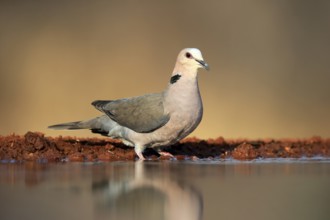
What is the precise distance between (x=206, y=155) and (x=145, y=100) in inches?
26.8

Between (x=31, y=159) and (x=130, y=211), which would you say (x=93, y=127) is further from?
(x=130, y=211)

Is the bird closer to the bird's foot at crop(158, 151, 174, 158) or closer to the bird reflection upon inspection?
the bird's foot at crop(158, 151, 174, 158)

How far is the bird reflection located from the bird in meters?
1.81

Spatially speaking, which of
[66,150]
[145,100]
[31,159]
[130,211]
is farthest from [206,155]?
[130,211]

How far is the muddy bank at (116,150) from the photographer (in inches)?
166

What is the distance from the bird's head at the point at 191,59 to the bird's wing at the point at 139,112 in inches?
12.5

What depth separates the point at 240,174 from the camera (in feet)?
10.4

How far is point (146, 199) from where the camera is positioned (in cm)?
209

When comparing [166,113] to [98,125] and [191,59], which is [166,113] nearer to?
[191,59]

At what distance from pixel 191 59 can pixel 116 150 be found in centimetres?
88

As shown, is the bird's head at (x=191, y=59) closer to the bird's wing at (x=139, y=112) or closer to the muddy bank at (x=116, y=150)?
the bird's wing at (x=139, y=112)

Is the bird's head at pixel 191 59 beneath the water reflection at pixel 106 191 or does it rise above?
above

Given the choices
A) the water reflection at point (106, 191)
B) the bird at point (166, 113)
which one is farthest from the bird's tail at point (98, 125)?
the water reflection at point (106, 191)

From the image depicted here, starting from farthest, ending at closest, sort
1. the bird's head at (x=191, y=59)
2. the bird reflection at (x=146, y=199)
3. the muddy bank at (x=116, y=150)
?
the bird's head at (x=191, y=59) < the muddy bank at (x=116, y=150) < the bird reflection at (x=146, y=199)
